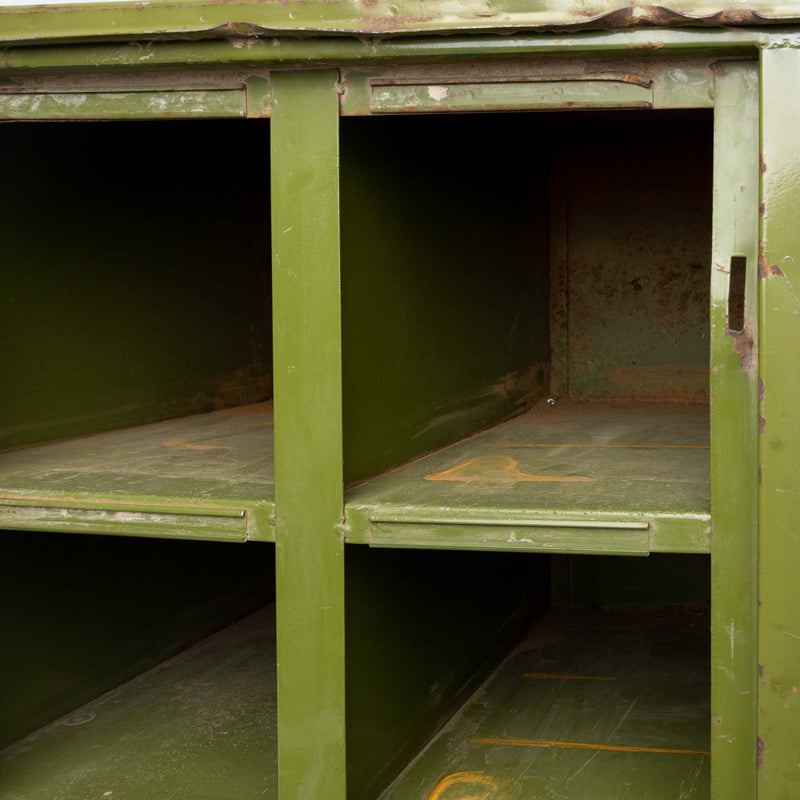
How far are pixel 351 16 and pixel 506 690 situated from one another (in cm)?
211

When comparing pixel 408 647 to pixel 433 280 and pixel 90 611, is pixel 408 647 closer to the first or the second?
pixel 433 280

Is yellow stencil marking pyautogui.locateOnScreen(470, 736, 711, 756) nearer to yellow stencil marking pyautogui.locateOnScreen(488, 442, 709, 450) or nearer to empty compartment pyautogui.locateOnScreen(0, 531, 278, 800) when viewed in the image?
empty compartment pyautogui.locateOnScreen(0, 531, 278, 800)

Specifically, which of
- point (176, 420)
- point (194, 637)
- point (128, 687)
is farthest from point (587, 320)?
point (128, 687)

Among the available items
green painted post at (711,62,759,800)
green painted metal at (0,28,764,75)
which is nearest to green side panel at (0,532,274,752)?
green painted metal at (0,28,764,75)

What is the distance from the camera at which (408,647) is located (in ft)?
8.25

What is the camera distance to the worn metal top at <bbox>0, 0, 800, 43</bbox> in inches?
72.1

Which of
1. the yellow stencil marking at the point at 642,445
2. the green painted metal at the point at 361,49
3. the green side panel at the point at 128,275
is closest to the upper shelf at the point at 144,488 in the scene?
the green side panel at the point at 128,275

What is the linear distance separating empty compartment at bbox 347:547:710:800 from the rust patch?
3.04ft

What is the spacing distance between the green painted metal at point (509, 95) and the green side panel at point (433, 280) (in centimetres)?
15

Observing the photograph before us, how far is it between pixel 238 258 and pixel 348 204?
6.50ft

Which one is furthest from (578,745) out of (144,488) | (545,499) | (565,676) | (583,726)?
(144,488)

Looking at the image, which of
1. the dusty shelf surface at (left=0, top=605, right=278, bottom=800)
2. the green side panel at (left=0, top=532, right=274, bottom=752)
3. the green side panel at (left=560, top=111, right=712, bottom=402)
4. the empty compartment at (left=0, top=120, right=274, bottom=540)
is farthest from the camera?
the green side panel at (left=560, top=111, right=712, bottom=402)

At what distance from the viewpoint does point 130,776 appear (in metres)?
2.61

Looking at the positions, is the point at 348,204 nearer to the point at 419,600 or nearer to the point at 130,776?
the point at 419,600
